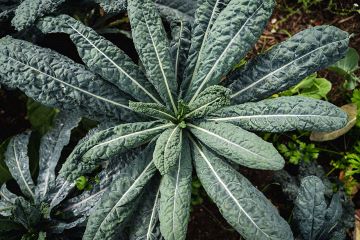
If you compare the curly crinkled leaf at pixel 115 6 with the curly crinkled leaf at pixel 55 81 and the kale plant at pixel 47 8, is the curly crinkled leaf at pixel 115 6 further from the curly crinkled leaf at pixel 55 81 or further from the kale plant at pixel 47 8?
the curly crinkled leaf at pixel 55 81

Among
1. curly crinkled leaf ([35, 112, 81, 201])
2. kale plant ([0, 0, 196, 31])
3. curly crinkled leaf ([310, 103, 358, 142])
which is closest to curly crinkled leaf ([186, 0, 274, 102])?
kale plant ([0, 0, 196, 31])

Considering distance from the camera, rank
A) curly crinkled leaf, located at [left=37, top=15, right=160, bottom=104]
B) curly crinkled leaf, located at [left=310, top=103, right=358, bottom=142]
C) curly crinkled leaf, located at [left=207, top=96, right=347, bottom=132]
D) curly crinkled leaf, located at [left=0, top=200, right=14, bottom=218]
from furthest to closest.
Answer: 1. curly crinkled leaf, located at [left=310, top=103, right=358, bottom=142]
2. curly crinkled leaf, located at [left=0, top=200, right=14, bottom=218]
3. curly crinkled leaf, located at [left=37, top=15, right=160, bottom=104]
4. curly crinkled leaf, located at [left=207, top=96, right=347, bottom=132]

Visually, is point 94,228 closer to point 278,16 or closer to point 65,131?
point 65,131

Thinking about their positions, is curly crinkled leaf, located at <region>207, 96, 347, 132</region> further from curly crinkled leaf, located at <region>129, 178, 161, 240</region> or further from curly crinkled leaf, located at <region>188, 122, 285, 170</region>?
curly crinkled leaf, located at <region>129, 178, 161, 240</region>

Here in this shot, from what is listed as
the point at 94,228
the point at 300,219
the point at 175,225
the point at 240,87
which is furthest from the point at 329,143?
the point at 94,228

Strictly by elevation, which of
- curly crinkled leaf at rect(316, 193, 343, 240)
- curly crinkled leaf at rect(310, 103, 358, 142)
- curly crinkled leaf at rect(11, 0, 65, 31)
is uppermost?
curly crinkled leaf at rect(11, 0, 65, 31)

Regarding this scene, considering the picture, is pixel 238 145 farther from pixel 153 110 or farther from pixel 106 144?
pixel 106 144
